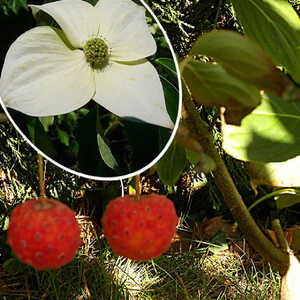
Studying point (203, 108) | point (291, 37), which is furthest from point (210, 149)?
point (203, 108)

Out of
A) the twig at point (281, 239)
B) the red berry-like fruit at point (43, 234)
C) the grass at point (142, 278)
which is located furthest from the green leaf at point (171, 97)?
the grass at point (142, 278)

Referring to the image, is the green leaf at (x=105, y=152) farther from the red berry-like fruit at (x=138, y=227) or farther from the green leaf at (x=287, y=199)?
the green leaf at (x=287, y=199)

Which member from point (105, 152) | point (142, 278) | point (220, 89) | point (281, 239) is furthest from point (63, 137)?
point (142, 278)

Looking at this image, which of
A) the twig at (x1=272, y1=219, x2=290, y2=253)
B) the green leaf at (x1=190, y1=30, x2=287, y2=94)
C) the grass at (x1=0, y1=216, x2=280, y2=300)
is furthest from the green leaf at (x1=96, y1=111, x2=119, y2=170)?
the grass at (x1=0, y1=216, x2=280, y2=300)

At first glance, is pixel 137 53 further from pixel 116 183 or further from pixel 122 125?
pixel 116 183

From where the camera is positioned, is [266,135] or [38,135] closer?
[38,135]

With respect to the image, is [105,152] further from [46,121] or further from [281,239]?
[281,239]
